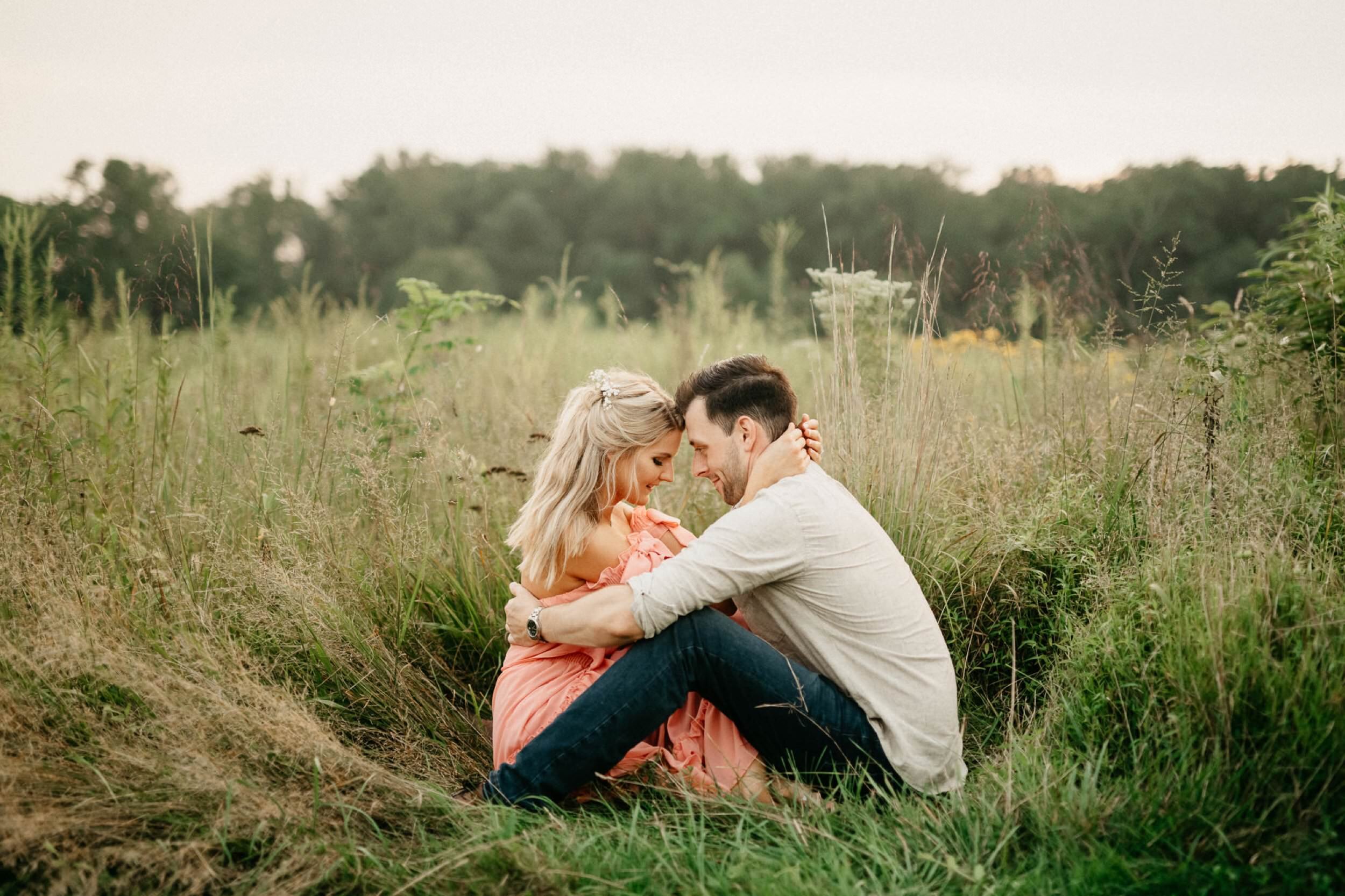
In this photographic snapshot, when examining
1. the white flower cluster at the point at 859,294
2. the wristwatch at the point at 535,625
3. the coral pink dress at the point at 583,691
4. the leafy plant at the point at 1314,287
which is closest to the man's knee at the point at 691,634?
the coral pink dress at the point at 583,691

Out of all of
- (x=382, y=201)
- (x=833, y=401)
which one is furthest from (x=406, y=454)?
(x=382, y=201)

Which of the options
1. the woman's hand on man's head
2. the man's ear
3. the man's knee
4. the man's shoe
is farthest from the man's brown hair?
the man's shoe

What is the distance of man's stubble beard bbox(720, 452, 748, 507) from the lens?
261 cm

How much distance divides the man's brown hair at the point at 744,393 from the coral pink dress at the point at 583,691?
52 cm

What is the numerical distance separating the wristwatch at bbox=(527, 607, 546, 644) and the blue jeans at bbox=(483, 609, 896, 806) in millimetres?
281

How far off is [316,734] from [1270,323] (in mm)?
3741

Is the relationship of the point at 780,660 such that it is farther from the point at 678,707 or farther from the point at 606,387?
the point at 606,387

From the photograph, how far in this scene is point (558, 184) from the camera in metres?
27.3

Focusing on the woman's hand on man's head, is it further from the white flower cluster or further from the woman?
the white flower cluster

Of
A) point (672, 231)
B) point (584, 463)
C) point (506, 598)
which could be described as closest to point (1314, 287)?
point (584, 463)

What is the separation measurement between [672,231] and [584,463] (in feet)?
78.0

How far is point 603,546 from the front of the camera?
2.61 metres

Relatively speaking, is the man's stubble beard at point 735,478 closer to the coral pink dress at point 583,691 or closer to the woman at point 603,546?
the woman at point 603,546

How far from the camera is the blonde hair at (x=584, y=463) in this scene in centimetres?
259
